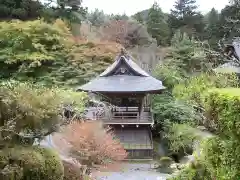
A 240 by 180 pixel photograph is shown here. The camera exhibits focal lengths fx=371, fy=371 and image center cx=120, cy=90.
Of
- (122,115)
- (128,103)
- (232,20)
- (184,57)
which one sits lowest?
(122,115)

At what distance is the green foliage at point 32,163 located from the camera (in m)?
7.28

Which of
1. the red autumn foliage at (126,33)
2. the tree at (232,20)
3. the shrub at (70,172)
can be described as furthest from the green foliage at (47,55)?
the shrub at (70,172)

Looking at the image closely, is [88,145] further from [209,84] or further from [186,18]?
[186,18]

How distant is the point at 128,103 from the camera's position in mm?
23062

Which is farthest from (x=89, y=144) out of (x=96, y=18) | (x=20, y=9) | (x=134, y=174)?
(x=96, y=18)

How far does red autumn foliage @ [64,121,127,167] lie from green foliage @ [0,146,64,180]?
14.5 feet

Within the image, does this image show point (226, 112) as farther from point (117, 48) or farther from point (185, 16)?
point (185, 16)

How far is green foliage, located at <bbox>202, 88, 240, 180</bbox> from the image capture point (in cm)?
543

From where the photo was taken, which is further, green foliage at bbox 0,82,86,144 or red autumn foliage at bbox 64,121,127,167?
red autumn foliage at bbox 64,121,127,167

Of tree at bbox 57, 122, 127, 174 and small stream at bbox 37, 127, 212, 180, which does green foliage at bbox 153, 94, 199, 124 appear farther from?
tree at bbox 57, 122, 127, 174

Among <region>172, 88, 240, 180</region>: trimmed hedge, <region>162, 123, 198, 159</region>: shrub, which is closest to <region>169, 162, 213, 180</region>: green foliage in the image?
<region>172, 88, 240, 180</region>: trimmed hedge

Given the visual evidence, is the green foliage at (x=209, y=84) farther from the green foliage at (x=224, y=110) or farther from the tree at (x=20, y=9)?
the tree at (x=20, y=9)

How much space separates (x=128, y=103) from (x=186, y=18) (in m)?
21.7

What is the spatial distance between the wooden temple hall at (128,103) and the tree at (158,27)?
16.5 metres
